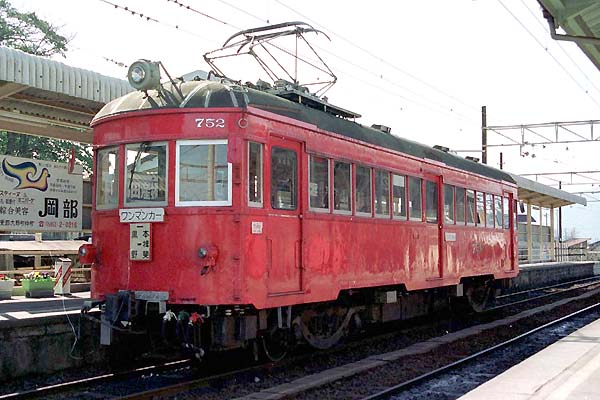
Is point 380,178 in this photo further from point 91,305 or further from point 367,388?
point 91,305

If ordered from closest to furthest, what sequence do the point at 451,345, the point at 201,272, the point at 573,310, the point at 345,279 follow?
1. the point at 201,272
2. the point at 345,279
3. the point at 451,345
4. the point at 573,310

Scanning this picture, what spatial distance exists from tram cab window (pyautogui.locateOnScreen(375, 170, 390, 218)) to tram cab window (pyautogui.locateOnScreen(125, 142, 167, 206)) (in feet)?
11.7

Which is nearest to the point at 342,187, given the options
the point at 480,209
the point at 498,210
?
the point at 480,209

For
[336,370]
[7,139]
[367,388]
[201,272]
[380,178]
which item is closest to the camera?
[201,272]

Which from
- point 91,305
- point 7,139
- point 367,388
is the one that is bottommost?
point 367,388

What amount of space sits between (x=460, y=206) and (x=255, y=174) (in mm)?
6584

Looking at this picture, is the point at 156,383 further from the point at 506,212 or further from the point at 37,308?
the point at 506,212

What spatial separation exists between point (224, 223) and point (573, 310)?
12.8 meters

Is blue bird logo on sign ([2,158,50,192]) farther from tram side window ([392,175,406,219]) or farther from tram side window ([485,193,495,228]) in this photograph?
tram side window ([485,193,495,228])

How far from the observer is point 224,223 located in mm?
7535

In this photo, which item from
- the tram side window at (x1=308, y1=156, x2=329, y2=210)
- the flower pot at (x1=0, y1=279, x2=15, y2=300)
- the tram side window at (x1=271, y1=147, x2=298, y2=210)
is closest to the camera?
the tram side window at (x1=271, y1=147, x2=298, y2=210)

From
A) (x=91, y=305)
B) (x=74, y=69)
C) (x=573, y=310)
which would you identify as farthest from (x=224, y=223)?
(x=573, y=310)

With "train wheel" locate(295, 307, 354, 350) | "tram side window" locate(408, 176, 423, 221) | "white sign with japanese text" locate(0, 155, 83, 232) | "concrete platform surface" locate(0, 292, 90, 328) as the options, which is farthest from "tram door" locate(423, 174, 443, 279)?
"white sign with japanese text" locate(0, 155, 83, 232)

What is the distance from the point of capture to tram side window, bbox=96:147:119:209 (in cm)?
820
